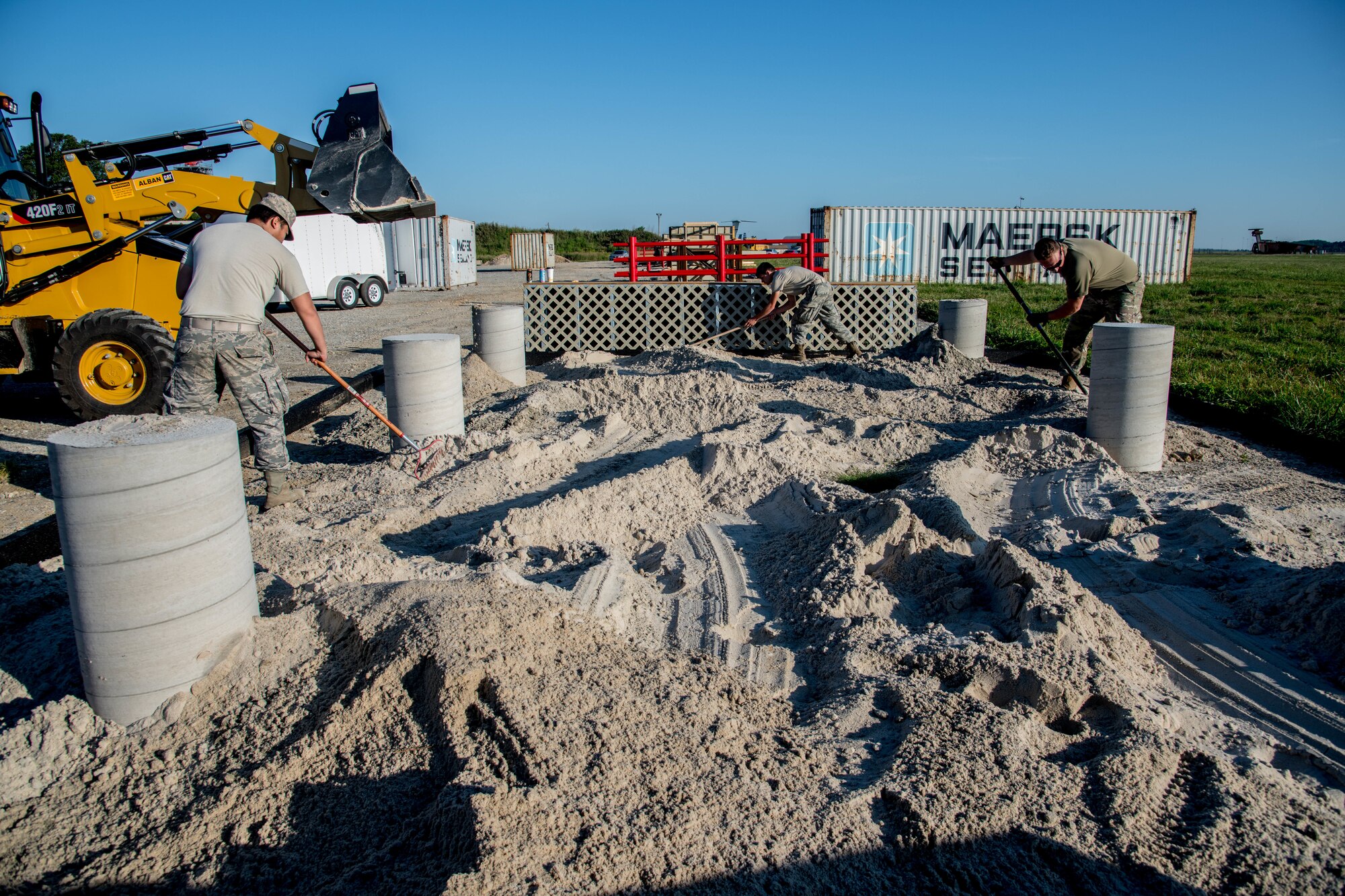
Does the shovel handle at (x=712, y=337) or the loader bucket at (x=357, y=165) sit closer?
the loader bucket at (x=357, y=165)

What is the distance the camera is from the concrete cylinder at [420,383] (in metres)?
6.60

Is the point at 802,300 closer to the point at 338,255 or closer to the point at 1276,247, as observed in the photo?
the point at 338,255

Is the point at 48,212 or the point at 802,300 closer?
the point at 48,212

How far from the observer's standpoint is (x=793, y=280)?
37.5 feet

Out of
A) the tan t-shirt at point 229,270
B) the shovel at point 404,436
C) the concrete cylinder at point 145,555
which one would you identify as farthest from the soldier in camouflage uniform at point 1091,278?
the concrete cylinder at point 145,555

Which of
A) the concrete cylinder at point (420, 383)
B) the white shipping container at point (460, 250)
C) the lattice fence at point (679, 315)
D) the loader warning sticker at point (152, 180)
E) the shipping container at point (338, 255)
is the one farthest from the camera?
the white shipping container at point (460, 250)

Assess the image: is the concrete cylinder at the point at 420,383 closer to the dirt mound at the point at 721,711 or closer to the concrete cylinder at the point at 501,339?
the dirt mound at the point at 721,711

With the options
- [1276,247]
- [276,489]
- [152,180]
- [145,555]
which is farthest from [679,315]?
[1276,247]

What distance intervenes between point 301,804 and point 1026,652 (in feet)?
8.66

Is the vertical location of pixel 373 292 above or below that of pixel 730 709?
above

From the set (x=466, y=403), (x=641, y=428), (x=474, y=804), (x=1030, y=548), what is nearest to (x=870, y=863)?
(x=474, y=804)

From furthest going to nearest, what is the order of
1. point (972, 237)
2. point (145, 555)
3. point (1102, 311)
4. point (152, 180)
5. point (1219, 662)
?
1. point (972, 237)
2. point (152, 180)
3. point (1102, 311)
4. point (1219, 662)
5. point (145, 555)

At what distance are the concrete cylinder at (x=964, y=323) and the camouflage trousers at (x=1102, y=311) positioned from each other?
2072 millimetres

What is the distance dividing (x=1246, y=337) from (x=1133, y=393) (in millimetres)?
8039
